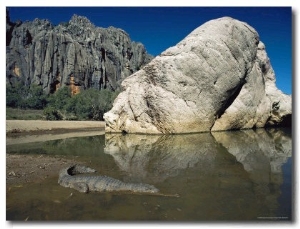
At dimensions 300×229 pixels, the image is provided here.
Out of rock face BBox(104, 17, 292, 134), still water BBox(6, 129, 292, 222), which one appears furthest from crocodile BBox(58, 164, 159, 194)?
rock face BBox(104, 17, 292, 134)

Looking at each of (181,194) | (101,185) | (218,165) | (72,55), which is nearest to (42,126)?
(218,165)

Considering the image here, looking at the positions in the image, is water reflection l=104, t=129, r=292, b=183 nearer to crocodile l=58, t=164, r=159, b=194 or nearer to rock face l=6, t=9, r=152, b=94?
crocodile l=58, t=164, r=159, b=194

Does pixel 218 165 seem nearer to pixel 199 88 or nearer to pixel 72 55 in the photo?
pixel 199 88

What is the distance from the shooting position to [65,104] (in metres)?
45.3

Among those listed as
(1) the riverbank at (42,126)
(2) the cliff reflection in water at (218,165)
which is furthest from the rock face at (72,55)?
(2) the cliff reflection in water at (218,165)

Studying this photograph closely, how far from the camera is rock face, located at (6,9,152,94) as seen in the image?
192ft

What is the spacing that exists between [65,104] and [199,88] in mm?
29669

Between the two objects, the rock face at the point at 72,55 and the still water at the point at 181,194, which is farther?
the rock face at the point at 72,55

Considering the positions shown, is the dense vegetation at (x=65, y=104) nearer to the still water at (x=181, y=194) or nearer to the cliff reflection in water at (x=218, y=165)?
the cliff reflection in water at (x=218, y=165)

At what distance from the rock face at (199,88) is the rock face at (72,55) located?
35089mm

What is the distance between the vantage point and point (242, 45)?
2244 centimetres

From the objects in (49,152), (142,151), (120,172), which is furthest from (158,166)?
(49,152)

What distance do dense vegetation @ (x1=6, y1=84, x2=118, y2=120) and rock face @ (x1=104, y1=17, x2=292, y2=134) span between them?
17434mm

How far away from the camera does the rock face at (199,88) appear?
66.6 ft
